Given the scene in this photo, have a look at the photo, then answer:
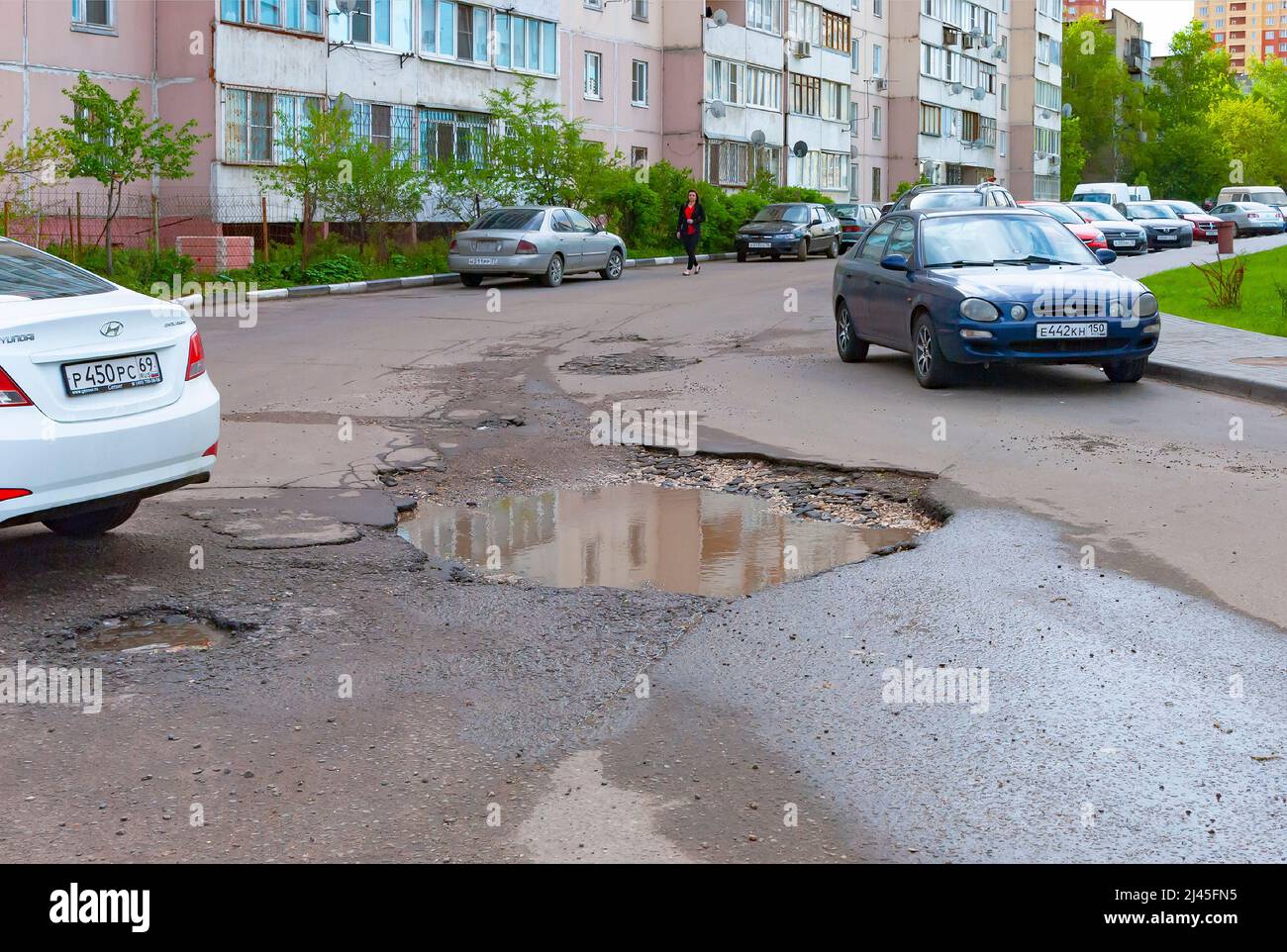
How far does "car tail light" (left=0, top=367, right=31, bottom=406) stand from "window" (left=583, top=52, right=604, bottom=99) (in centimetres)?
4418

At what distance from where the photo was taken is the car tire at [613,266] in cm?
3170

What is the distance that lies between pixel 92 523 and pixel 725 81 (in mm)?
50990

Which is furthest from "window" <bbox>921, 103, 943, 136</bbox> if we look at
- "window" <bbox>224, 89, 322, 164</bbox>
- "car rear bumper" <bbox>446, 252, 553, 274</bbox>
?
"car rear bumper" <bbox>446, 252, 553, 274</bbox>

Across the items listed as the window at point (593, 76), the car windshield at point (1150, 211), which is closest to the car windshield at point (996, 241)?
the window at point (593, 76)

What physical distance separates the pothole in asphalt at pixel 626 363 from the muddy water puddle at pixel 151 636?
29.5 feet

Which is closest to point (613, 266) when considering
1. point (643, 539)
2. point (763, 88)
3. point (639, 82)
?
point (639, 82)

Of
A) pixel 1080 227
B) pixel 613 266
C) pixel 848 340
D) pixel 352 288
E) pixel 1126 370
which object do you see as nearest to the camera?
pixel 1126 370

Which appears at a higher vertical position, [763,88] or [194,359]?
[763,88]

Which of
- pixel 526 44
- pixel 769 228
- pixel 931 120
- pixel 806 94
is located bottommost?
pixel 769 228

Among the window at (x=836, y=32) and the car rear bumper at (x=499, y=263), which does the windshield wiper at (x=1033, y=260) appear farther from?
the window at (x=836, y=32)

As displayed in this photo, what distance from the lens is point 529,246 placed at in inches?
1141

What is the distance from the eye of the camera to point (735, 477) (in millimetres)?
9547

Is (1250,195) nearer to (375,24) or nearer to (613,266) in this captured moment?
(375,24)

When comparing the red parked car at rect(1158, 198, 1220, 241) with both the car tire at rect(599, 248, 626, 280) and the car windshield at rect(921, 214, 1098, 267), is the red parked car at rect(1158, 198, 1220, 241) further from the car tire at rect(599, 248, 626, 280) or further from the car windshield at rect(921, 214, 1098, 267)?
the car windshield at rect(921, 214, 1098, 267)
